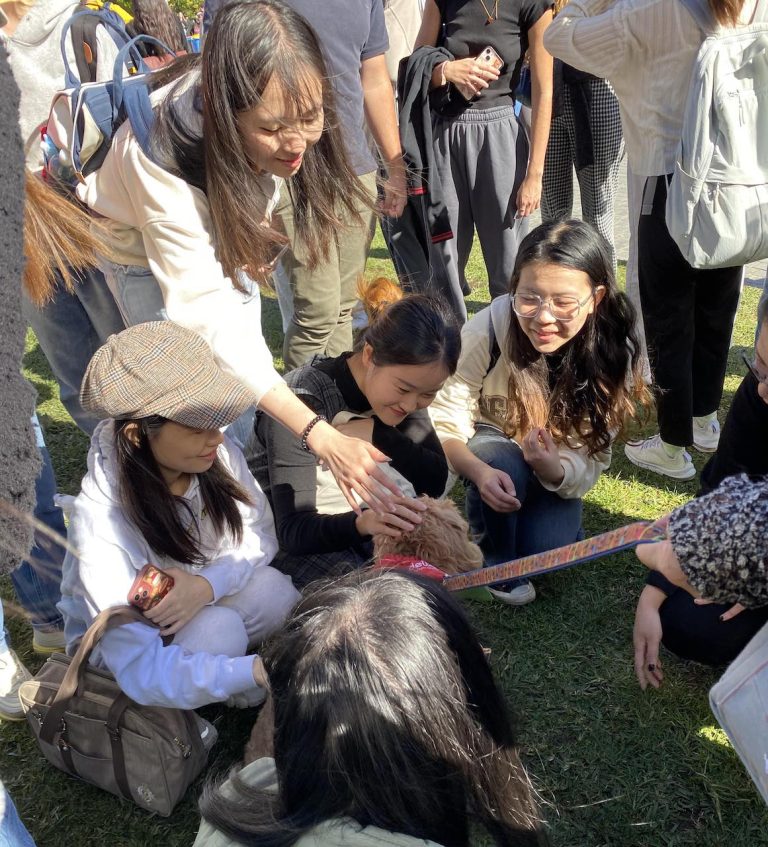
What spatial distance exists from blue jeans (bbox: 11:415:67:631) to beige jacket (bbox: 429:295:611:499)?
1.21 meters

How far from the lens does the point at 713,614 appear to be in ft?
7.06

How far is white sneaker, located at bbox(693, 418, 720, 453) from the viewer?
3342 millimetres

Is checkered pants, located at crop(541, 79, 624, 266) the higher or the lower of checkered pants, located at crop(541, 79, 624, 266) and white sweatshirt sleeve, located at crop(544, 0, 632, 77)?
the lower

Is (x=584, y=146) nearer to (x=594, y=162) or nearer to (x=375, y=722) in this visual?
(x=594, y=162)

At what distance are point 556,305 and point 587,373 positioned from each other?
0.28 meters

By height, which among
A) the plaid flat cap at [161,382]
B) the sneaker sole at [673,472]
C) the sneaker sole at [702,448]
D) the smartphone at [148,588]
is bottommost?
the sneaker sole at [702,448]

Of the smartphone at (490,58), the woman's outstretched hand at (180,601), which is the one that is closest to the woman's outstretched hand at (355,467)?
the woman's outstretched hand at (180,601)

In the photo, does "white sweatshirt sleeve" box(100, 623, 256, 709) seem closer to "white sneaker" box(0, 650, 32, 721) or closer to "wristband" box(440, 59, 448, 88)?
"white sneaker" box(0, 650, 32, 721)

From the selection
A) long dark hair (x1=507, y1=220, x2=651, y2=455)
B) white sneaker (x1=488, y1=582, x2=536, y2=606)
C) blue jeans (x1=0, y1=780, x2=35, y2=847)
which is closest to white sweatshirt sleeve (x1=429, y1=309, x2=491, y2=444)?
long dark hair (x1=507, y1=220, x2=651, y2=455)

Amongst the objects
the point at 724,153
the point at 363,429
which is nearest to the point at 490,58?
the point at 724,153

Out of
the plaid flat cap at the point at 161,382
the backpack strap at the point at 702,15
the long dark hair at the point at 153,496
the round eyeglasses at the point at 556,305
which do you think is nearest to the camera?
the plaid flat cap at the point at 161,382

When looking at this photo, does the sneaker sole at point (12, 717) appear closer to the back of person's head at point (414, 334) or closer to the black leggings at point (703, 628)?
the back of person's head at point (414, 334)

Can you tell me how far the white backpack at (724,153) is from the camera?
2467mm

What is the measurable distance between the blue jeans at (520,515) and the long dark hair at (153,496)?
0.94m
